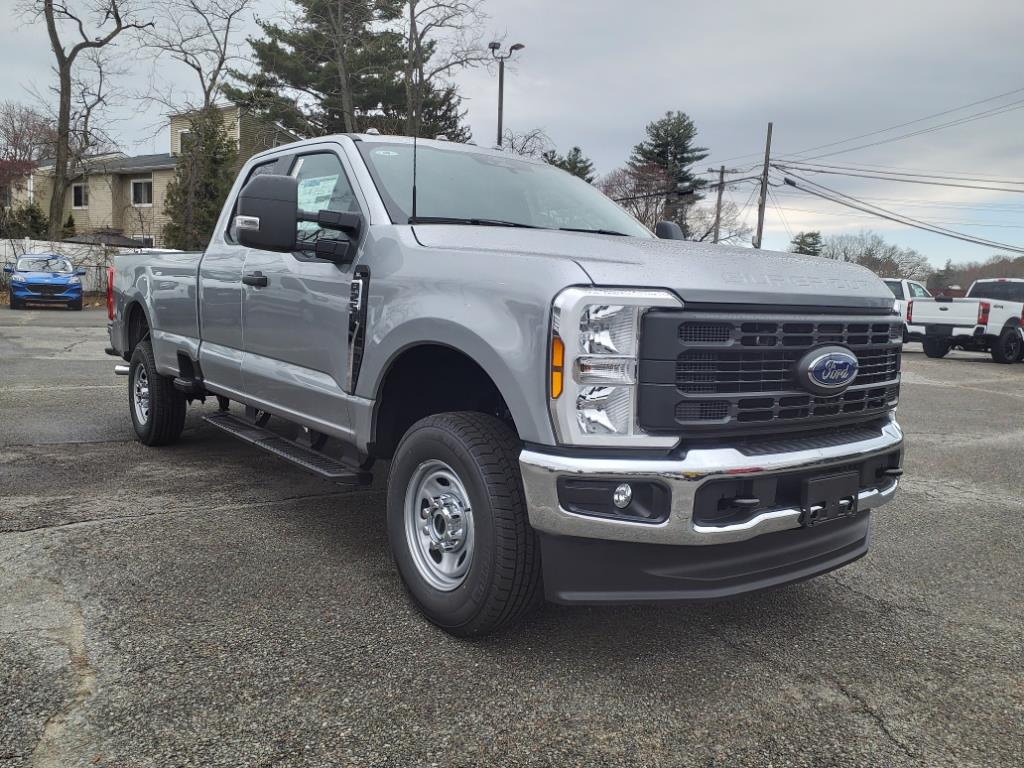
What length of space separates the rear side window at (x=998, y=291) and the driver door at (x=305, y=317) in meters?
18.0

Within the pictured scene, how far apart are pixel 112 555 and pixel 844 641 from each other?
3.19 metres

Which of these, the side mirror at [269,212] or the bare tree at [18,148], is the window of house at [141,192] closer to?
the bare tree at [18,148]

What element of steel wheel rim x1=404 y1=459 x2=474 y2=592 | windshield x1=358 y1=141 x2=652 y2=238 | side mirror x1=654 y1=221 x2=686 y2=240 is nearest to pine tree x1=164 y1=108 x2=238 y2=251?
side mirror x1=654 y1=221 x2=686 y2=240

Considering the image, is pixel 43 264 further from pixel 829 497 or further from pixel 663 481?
pixel 829 497

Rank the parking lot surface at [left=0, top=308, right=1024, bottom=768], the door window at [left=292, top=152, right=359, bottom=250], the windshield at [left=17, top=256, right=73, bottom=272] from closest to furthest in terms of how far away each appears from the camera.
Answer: the parking lot surface at [left=0, top=308, right=1024, bottom=768] → the door window at [left=292, top=152, right=359, bottom=250] → the windshield at [left=17, top=256, right=73, bottom=272]

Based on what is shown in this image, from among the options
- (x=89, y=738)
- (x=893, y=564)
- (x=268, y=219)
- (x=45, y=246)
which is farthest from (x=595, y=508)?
(x=45, y=246)

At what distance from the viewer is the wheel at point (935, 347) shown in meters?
18.7

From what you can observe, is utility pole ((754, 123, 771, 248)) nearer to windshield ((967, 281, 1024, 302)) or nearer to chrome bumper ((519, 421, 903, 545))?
windshield ((967, 281, 1024, 302))

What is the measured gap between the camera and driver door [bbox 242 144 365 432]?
3.82 meters

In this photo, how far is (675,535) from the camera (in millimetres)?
2648

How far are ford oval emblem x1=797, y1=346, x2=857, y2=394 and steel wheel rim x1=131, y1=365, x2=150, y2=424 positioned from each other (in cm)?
489

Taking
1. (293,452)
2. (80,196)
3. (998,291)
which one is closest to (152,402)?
(293,452)

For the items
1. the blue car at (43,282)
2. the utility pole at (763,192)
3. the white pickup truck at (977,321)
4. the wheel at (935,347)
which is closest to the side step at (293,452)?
the white pickup truck at (977,321)

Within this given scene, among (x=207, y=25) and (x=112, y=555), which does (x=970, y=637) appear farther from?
(x=207, y=25)
